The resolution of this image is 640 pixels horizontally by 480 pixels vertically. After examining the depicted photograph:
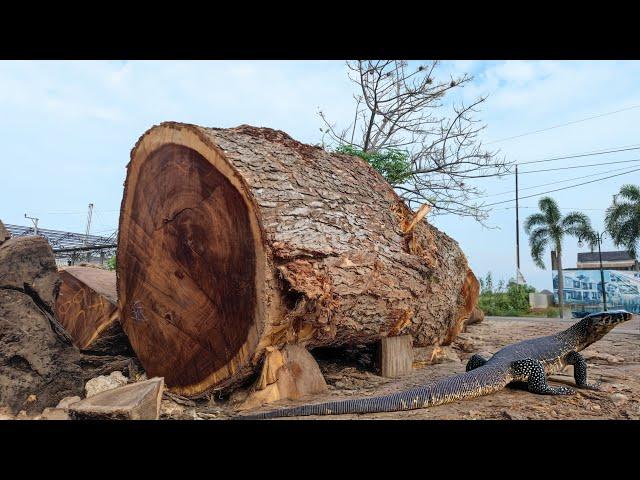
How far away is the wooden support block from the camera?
4816 millimetres

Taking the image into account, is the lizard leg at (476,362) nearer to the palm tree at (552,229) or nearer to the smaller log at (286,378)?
the smaller log at (286,378)

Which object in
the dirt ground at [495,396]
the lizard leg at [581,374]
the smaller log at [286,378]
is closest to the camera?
the dirt ground at [495,396]

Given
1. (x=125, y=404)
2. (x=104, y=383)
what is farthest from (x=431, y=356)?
(x=125, y=404)

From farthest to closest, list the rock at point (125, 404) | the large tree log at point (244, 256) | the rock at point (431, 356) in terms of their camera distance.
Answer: the rock at point (431, 356) → the large tree log at point (244, 256) → the rock at point (125, 404)

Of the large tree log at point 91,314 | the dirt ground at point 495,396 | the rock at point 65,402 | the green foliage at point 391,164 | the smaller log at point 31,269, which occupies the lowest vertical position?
the rock at point 65,402

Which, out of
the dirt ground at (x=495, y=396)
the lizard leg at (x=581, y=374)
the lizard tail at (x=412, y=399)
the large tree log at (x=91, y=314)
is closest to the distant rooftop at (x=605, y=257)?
the dirt ground at (x=495, y=396)

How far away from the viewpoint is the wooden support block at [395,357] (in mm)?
4816

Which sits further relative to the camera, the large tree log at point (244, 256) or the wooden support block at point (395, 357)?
the wooden support block at point (395, 357)

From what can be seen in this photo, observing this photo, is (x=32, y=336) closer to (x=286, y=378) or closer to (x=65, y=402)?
(x=65, y=402)

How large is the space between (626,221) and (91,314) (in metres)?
21.6

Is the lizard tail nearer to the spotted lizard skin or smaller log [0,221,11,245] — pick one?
the spotted lizard skin

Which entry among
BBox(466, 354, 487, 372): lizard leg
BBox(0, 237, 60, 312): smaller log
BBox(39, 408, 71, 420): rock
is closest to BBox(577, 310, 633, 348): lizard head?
BBox(466, 354, 487, 372): lizard leg

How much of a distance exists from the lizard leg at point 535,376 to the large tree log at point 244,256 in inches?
46.1

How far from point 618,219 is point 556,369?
19683mm
